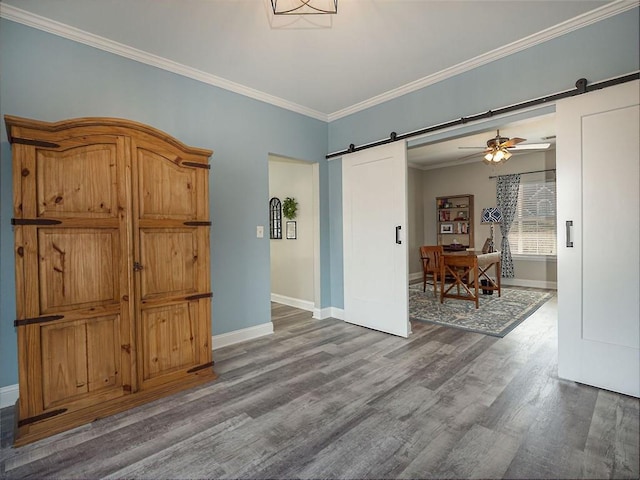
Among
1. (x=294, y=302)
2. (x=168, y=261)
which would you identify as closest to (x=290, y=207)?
(x=294, y=302)

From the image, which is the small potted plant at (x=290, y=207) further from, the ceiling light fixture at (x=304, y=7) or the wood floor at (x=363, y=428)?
the ceiling light fixture at (x=304, y=7)

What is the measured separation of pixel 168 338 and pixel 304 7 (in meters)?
2.45

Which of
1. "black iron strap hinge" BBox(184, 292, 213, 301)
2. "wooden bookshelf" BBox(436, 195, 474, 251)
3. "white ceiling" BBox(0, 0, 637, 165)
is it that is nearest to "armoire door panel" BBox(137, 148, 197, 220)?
"black iron strap hinge" BBox(184, 292, 213, 301)

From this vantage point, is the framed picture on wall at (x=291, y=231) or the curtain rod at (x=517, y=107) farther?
the framed picture on wall at (x=291, y=231)

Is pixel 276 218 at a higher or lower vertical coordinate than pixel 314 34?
lower

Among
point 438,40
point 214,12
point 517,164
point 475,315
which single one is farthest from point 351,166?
point 517,164

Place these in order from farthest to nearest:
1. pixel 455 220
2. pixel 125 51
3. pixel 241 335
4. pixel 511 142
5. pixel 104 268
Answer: pixel 455 220 → pixel 511 142 → pixel 241 335 → pixel 125 51 → pixel 104 268

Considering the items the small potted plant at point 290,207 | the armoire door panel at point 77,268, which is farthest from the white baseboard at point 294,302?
the armoire door panel at point 77,268

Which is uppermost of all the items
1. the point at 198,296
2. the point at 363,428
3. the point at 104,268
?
the point at 104,268

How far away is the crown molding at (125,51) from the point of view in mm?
2078

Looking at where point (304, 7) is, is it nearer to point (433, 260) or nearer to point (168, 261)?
point (168, 261)

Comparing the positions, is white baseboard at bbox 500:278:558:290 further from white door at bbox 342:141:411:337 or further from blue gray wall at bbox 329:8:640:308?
blue gray wall at bbox 329:8:640:308

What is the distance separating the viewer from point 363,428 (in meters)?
1.75

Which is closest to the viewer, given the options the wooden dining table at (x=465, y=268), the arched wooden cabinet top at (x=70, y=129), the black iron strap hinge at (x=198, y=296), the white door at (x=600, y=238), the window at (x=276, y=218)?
the arched wooden cabinet top at (x=70, y=129)
